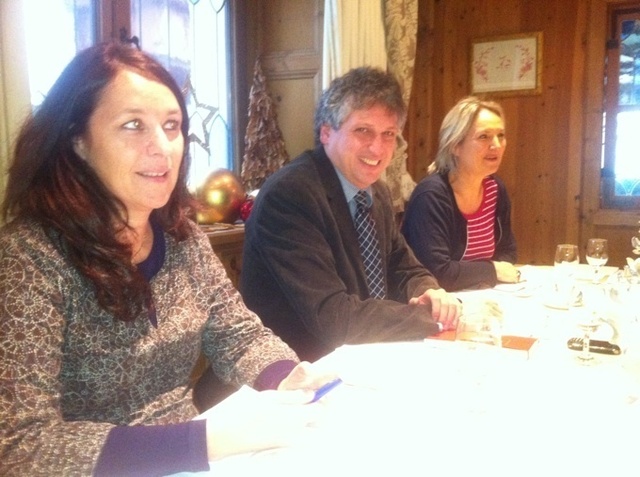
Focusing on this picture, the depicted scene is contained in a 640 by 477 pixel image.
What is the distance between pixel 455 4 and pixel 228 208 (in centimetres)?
230

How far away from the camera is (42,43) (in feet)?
7.17

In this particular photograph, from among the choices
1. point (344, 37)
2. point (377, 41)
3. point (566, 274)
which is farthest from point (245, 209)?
point (566, 274)

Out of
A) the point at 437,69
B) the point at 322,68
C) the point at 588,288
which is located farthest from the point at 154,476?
the point at 437,69

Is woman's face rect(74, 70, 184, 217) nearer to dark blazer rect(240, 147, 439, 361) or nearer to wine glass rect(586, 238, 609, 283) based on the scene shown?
dark blazer rect(240, 147, 439, 361)

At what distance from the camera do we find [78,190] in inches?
40.1

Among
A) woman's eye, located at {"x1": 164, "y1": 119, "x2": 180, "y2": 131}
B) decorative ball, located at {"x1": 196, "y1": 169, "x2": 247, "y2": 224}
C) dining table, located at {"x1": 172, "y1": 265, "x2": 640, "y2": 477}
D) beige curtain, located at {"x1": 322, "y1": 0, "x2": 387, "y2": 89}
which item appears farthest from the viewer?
beige curtain, located at {"x1": 322, "y1": 0, "x2": 387, "y2": 89}

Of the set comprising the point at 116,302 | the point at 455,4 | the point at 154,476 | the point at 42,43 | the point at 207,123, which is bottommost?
the point at 154,476

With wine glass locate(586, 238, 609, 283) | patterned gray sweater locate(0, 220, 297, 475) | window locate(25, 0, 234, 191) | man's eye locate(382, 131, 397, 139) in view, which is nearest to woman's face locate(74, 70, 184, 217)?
patterned gray sweater locate(0, 220, 297, 475)

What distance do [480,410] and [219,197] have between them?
73.5 inches

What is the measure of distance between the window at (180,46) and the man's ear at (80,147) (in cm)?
123

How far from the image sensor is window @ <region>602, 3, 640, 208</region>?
3621 mm

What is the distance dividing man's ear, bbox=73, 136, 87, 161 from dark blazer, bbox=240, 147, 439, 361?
613 mm

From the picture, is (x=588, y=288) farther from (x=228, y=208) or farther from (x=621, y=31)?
(x=621, y=31)

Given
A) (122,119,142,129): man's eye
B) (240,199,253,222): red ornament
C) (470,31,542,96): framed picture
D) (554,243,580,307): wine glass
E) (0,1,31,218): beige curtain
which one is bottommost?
(554,243,580,307): wine glass
